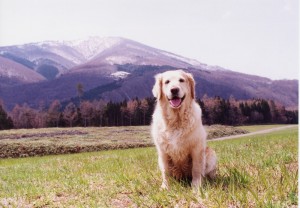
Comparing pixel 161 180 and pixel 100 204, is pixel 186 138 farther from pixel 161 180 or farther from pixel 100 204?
pixel 100 204

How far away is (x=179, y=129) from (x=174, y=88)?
2.38ft

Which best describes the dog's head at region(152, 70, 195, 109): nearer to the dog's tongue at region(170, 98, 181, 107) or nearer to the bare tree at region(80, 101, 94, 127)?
the dog's tongue at region(170, 98, 181, 107)

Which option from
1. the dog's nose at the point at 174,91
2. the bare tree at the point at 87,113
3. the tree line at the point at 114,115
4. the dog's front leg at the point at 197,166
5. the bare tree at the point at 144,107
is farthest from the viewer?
the bare tree at the point at 87,113

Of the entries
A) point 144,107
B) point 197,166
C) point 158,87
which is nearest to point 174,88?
point 158,87

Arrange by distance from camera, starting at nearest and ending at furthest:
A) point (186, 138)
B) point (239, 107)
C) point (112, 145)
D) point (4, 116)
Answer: point (186, 138), point (112, 145), point (4, 116), point (239, 107)

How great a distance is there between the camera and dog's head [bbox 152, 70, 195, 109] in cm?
636

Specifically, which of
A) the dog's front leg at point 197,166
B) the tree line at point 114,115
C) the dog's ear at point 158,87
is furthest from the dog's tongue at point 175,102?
the tree line at point 114,115

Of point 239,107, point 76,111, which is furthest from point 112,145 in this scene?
point 239,107

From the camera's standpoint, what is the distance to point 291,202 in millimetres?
4371

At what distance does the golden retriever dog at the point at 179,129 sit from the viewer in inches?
251

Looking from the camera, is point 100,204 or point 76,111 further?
point 76,111

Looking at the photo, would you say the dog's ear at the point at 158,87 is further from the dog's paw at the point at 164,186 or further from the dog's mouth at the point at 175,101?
the dog's paw at the point at 164,186

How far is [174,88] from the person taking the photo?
6266mm

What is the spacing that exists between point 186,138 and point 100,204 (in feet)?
6.07
